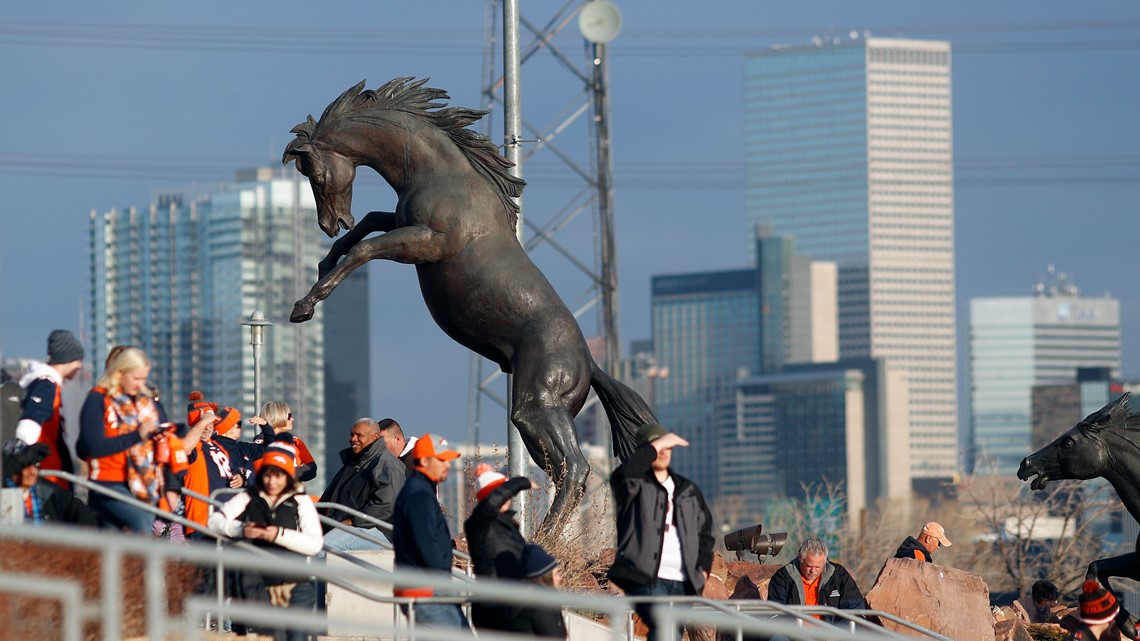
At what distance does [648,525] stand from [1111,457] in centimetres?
720

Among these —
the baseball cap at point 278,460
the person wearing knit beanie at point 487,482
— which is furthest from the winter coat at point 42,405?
the person wearing knit beanie at point 487,482

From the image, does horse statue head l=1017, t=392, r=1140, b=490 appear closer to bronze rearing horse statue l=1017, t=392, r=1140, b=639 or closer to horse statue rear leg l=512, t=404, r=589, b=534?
bronze rearing horse statue l=1017, t=392, r=1140, b=639

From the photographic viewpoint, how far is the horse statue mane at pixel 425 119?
13.5 m

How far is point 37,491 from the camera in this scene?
1051cm

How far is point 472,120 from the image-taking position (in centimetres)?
1359

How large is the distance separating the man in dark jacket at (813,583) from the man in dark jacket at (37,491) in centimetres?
500

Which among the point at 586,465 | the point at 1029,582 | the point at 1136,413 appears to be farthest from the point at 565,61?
the point at 586,465

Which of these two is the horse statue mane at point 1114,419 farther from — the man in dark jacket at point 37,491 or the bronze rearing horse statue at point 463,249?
the man in dark jacket at point 37,491

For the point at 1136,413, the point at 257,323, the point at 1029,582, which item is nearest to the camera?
the point at 1136,413

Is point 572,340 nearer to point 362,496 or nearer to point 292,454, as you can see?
point 362,496

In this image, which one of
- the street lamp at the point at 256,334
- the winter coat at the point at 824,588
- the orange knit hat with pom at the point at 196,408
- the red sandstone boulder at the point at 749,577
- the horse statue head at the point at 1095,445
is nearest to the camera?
the orange knit hat with pom at the point at 196,408

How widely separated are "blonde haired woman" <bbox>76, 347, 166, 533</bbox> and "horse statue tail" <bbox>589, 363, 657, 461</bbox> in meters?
4.08

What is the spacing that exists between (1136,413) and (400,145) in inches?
274

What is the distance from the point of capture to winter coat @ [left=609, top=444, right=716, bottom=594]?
10.2 meters
